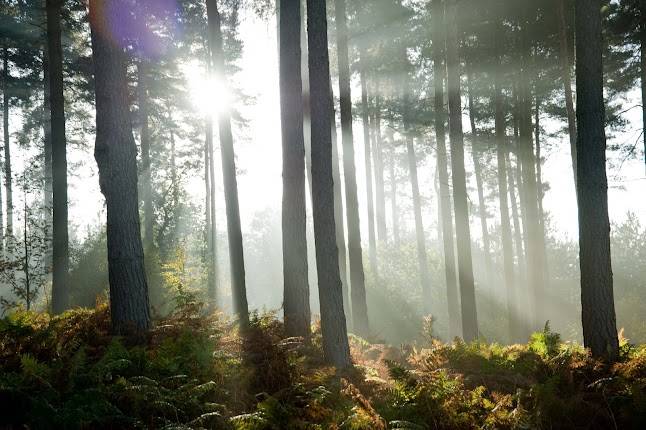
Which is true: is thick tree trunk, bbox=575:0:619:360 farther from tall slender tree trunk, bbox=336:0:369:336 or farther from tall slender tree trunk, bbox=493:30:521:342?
tall slender tree trunk, bbox=493:30:521:342

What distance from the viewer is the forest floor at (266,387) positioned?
14.3 ft

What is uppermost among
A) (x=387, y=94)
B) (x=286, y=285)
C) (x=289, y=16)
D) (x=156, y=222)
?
(x=387, y=94)

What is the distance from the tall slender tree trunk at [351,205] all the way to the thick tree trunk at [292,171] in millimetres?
4203

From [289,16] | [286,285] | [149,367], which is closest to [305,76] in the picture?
[289,16]

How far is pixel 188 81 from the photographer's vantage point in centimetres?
2245

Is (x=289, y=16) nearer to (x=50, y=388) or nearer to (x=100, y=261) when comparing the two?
(x=50, y=388)

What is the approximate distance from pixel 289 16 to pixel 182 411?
7550mm

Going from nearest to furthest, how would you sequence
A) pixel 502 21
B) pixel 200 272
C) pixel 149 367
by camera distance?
pixel 149 367 → pixel 502 21 → pixel 200 272

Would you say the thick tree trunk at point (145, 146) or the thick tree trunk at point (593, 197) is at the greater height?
the thick tree trunk at point (145, 146)

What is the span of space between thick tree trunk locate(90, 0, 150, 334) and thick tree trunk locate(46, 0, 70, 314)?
5.58 meters

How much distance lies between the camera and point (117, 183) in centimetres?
708

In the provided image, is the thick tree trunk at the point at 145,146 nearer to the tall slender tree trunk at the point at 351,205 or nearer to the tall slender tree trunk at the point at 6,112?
the tall slender tree trunk at the point at 6,112

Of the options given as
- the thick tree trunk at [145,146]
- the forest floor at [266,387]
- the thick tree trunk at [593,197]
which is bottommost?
the forest floor at [266,387]

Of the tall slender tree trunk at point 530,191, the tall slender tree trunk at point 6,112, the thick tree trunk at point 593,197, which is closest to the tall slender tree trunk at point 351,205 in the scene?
→ the thick tree trunk at point 593,197
